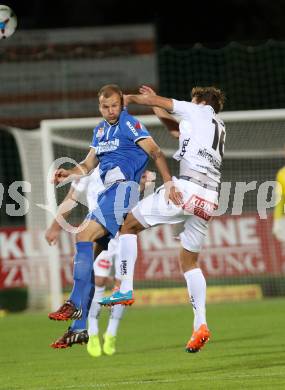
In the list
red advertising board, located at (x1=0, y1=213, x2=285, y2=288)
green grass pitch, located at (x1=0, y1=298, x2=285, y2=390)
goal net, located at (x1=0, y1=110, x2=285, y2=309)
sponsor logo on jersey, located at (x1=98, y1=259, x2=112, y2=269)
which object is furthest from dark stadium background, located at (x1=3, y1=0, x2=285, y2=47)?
sponsor logo on jersey, located at (x1=98, y1=259, x2=112, y2=269)

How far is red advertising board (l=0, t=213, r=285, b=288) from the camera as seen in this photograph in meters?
18.3

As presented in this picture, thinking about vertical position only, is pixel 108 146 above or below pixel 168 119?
below

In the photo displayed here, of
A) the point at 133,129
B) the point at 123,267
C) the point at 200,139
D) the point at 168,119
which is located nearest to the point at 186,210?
the point at 200,139

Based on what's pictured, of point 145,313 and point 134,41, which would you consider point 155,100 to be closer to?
point 145,313

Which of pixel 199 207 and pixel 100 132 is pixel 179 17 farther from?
pixel 199 207

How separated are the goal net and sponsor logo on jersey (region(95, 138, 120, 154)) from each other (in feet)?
24.4

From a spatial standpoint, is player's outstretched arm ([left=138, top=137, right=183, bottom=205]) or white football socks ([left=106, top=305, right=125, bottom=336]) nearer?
player's outstretched arm ([left=138, top=137, right=183, bottom=205])

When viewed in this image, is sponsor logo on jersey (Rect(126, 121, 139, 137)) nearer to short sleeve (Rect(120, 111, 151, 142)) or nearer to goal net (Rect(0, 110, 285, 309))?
short sleeve (Rect(120, 111, 151, 142))

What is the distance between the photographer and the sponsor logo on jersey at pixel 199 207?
10141 mm

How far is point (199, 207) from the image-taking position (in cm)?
1020

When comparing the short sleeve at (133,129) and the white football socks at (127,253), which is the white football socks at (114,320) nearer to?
the white football socks at (127,253)

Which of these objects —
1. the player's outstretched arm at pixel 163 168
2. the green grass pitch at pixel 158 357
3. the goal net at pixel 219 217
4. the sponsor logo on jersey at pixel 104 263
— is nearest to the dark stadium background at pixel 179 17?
the goal net at pixel 219 217

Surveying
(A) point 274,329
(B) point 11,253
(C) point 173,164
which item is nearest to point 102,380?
(A) point 274,329

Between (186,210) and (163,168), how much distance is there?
1.56 ft
